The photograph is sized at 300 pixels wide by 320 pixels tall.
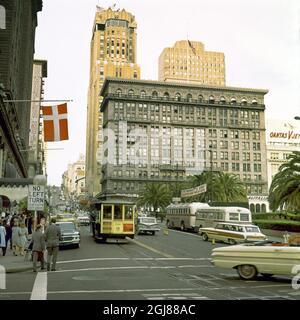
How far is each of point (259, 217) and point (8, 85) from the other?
38127mm

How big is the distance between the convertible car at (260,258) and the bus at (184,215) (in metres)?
29.9

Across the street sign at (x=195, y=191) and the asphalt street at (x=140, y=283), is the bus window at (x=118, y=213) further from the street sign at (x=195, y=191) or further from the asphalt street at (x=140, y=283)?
the street sign at (x=195, y=191)

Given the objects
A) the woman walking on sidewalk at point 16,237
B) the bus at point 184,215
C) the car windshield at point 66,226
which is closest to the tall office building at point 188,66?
the bus at point 184,215

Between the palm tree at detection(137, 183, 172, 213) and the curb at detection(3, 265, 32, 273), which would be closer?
the curb at detection(3, 265, 32, 273)

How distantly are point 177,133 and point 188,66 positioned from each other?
2869 inches

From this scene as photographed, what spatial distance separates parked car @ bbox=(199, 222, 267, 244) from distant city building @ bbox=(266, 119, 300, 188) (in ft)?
426

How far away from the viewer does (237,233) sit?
29.7 m

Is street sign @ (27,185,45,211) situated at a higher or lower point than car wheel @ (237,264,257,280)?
higher

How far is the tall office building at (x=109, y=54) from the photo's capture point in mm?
158500

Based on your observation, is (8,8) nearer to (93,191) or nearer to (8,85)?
(8,85)

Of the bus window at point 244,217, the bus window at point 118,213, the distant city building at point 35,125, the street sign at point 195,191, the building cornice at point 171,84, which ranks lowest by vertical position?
the bus window at point 244,217

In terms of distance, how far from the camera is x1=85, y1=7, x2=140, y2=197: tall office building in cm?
15850

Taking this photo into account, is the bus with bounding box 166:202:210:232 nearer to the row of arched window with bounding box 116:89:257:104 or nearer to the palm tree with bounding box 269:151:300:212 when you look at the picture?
the palm tree with bounding box 269:151:300:212

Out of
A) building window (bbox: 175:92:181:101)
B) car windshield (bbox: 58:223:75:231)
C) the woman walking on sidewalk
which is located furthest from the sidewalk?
building window (bbox: 175:92:181:101)
